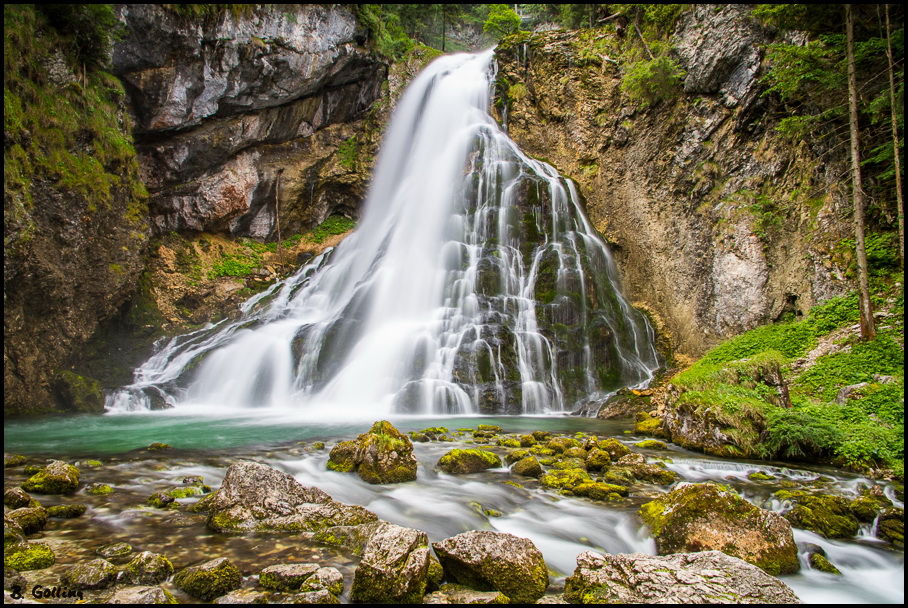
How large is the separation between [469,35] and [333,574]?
5205cm

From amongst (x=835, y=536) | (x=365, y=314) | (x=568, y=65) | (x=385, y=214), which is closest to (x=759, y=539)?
(x=835, y=536)

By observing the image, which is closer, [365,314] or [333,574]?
[333,574]

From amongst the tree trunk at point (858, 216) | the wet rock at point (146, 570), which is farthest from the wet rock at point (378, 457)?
the tree trunk at point (858, 216)

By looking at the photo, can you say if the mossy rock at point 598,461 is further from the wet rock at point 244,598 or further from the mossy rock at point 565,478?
the wet rock at point 244,598

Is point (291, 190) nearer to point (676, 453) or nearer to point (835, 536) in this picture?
point (676, 453)

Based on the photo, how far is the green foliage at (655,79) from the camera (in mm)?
16969

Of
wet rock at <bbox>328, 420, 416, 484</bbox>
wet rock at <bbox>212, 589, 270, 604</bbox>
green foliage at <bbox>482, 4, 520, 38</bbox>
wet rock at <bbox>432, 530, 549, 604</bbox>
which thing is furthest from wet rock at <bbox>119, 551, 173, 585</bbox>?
green foliage at <bbox>482, 4, 520, 38</bbox>

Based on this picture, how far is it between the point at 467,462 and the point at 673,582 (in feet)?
13.4

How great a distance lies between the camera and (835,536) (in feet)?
15.6

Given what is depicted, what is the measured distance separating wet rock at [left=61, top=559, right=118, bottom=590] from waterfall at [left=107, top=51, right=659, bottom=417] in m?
9.57

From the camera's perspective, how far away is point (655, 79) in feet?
57.8

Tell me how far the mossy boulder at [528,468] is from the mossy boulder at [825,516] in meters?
3.06

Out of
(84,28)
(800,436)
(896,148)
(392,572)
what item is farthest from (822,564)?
(84,28)

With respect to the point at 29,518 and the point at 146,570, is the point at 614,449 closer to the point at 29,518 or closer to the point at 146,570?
the point at 146,570
